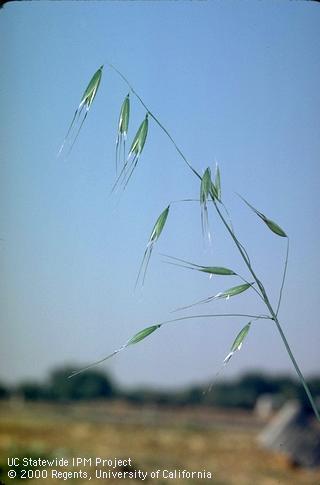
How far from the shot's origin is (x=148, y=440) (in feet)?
10.5

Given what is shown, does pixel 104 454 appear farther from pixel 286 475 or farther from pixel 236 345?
pixel 236 345

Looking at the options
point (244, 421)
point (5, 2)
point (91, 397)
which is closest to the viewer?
point (5, 2)

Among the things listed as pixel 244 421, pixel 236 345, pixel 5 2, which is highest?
pixel 5 2

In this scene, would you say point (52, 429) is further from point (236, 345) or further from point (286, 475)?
point (236, 345)

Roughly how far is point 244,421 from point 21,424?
1.54 m

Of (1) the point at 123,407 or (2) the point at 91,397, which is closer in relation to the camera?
(2) the point at 91,397

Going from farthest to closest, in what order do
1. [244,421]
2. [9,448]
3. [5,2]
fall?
1. [244,421]
2. [9,448]
3. [5,2]

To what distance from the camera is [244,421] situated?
12.8 feet

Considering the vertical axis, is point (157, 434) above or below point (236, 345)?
below

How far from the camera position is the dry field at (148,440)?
267 cm

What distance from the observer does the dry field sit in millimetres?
2666

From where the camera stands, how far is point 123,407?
3938mm

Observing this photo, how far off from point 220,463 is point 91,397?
1.10m

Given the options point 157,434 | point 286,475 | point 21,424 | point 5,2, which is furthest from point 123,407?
point 5,2
